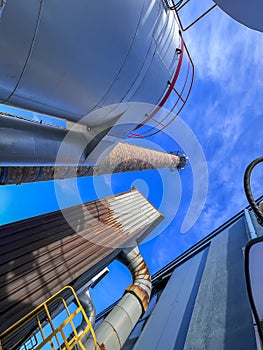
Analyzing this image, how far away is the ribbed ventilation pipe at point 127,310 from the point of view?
4.50 metres

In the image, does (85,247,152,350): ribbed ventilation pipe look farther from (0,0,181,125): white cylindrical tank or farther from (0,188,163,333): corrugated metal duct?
(0,0,181,125): white cylindrical tank

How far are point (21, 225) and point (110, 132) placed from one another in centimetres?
459

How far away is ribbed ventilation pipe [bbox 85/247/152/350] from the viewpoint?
450cm

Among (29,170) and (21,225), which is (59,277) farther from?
(29,170)

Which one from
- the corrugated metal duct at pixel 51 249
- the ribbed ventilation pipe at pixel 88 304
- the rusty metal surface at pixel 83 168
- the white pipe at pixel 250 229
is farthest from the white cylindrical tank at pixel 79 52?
the ribbed ventilation pipe at pixel 88 304

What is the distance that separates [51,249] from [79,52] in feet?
17.6

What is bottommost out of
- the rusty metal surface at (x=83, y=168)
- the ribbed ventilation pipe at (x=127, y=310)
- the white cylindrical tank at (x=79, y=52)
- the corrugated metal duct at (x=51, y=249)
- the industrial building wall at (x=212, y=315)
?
the industrial building wall at (x=212, y=315)

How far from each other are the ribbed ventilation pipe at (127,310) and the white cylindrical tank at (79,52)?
4612 mm

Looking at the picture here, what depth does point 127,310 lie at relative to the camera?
548 cm

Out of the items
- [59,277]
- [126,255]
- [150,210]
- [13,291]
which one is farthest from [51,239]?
[150,210]

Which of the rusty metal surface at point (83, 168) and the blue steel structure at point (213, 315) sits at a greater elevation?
the rusty metal surface at point (83, 168)

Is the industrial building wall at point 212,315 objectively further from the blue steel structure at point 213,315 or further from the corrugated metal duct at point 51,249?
the corrugated metal duct at point 51,249

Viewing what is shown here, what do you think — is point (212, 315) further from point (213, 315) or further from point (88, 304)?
point (88, 304)

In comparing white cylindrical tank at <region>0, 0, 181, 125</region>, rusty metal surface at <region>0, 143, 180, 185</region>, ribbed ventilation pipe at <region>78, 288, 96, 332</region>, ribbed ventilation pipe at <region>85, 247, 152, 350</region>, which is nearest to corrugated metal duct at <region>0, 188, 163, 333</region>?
ribbed ventilation pipe at <region>85, 247, 152, 350</region>
